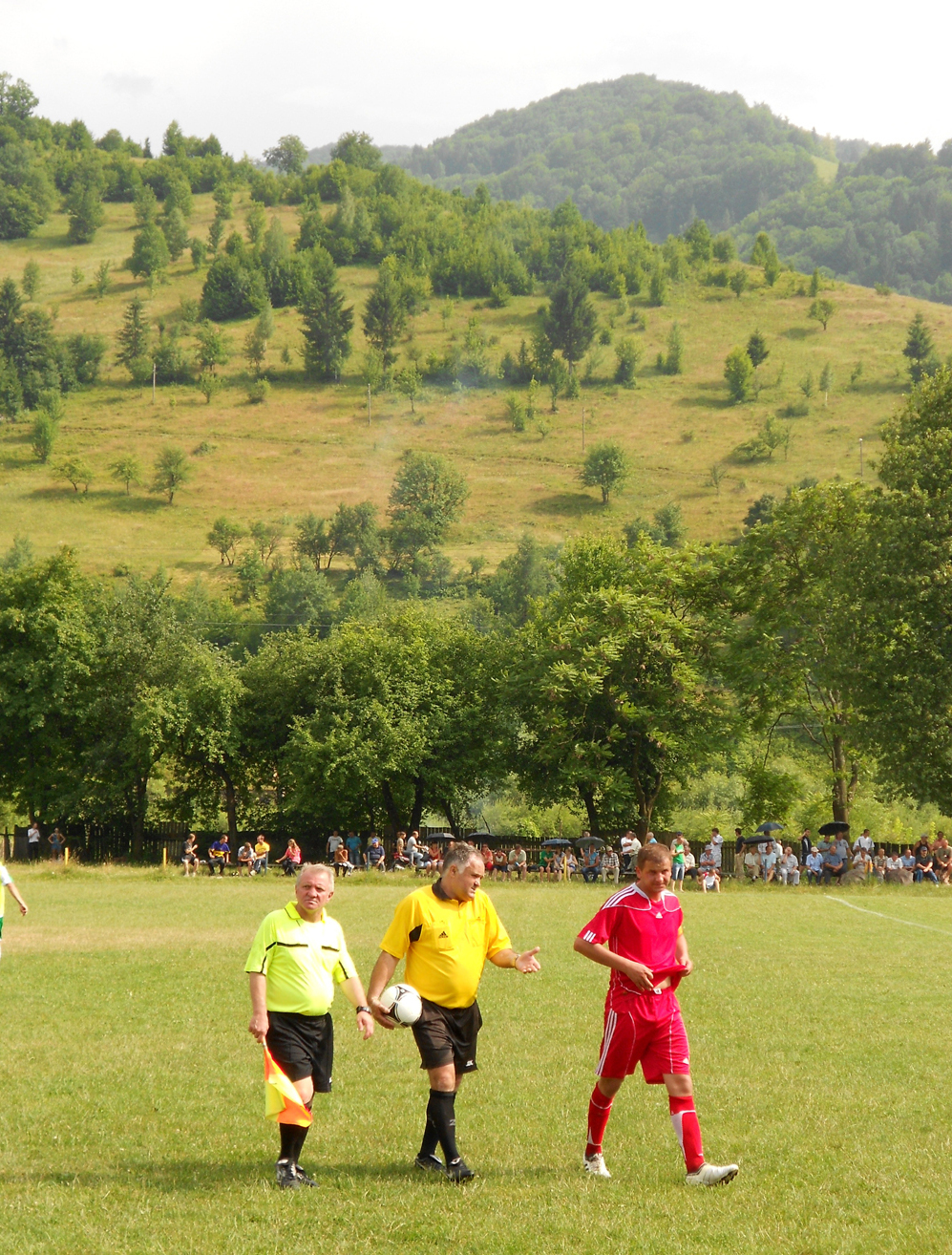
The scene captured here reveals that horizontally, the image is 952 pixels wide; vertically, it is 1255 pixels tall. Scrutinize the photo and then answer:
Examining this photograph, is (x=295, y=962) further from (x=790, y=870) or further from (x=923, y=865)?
(x=923, y=865)

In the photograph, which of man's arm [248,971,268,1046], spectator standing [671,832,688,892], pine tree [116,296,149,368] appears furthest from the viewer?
pine tree [116,296,149,368]

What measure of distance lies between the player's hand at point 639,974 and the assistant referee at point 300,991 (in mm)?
1540

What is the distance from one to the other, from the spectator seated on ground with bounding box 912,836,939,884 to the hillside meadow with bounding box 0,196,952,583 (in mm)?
82796

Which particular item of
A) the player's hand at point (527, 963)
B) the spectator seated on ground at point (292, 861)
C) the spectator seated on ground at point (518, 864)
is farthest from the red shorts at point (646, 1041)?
the spectator seated on ground at point (292, 861)

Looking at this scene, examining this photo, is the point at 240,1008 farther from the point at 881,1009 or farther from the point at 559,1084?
the point at 881,1009

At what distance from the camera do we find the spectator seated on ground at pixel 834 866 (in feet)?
115

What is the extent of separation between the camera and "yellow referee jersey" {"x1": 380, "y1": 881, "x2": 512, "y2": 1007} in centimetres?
714

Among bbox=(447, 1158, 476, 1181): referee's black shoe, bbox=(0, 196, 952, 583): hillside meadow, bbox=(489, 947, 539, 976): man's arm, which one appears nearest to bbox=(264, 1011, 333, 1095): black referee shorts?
bbox=(447, 1158, 476, 1181): referee's black shoe

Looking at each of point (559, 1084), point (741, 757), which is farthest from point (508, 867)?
point (559, 1084)

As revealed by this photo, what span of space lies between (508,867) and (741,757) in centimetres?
1236

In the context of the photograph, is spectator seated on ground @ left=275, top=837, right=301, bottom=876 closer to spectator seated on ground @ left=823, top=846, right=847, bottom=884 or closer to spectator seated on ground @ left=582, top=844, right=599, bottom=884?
spectator seated on ground @ left=582, top=844, right=599, bottom=884

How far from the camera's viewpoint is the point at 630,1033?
7.11m

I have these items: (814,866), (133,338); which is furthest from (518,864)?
(133,338)

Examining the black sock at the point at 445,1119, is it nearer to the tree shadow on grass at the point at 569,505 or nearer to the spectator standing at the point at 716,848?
the spectator standing at the point at 716,848
